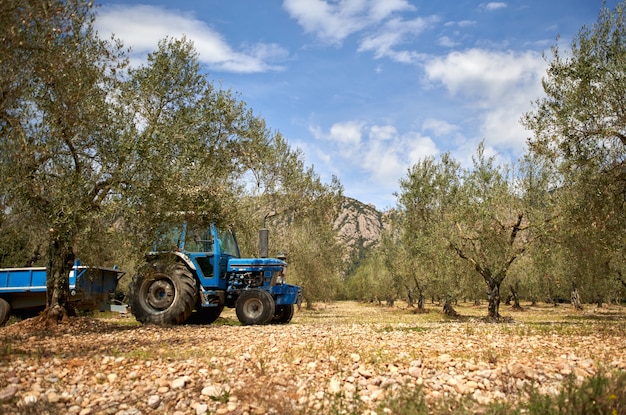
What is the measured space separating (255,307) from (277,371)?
762 cm

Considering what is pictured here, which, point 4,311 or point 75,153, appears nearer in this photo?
point 75,153

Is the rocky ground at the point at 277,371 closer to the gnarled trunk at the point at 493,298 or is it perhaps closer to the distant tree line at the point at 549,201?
the distant tree line at the point at 549,201

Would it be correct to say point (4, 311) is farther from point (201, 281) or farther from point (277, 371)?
point (277, 371)

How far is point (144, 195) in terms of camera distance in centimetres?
1215

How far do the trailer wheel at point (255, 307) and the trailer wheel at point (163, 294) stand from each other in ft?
4.97

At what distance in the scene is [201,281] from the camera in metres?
14.6

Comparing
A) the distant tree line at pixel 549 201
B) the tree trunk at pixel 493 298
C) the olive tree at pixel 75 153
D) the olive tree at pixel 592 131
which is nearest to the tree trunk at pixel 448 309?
the distant tree line at pixel 549 201

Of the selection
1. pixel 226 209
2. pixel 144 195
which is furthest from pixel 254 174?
pixel 144 195

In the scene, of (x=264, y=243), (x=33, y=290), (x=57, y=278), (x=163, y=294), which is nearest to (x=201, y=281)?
(x=163, y=294)

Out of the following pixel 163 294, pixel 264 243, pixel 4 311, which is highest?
pixel 264 243

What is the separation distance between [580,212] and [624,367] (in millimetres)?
8441

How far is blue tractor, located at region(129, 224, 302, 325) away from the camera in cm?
1384

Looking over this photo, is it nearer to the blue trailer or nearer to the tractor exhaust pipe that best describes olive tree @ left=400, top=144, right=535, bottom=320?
the tractor exhaust pipe

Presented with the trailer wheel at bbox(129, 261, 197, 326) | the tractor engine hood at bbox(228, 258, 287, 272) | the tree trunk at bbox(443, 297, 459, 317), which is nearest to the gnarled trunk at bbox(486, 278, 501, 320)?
the tree trunk at bbox(443, 297, 459, 317)
